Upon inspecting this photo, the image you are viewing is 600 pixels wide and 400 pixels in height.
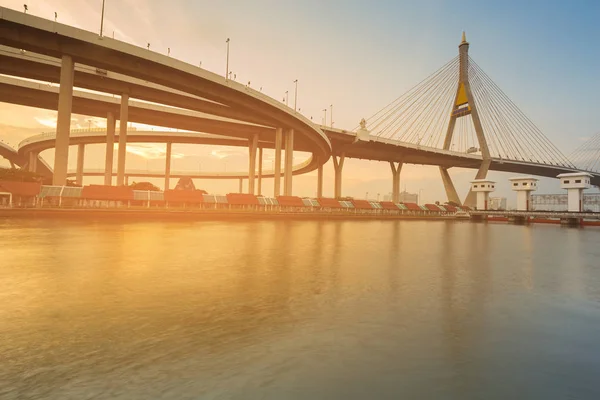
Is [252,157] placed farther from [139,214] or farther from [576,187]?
[576,187]

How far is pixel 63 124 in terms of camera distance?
89.8 feet

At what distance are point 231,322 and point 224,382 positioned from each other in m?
1.27

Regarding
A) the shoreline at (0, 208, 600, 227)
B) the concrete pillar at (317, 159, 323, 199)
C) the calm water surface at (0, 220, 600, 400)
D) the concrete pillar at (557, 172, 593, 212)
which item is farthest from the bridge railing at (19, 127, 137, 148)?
the concrete pillar at (557, 172, 593, 212)

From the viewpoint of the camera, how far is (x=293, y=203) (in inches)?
1582

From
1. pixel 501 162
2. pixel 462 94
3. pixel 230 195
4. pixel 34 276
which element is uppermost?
pixel 462 94

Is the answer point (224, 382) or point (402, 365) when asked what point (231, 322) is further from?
point (402, 365)

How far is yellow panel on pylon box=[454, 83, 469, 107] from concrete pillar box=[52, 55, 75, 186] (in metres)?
59.1

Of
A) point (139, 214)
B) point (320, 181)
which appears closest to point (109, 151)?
point (139, 214)

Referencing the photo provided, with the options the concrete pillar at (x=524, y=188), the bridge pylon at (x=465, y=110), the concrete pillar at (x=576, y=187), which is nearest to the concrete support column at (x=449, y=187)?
the bridge pylon at (x=465, y=110)

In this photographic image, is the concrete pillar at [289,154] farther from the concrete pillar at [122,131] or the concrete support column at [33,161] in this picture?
Result: the concrete support column at [33,161]

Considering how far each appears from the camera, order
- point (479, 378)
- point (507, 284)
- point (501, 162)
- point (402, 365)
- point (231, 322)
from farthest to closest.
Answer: point (501, 162)
point (507, 284)
point (231, 322)
point (402, 365)
point (479, 378)

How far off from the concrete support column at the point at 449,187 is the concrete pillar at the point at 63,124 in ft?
223

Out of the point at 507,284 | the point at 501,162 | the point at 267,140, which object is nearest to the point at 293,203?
the point at 267,140

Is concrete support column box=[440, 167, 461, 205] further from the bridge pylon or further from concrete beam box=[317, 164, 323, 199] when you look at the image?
concrete beam box=[317, 164, 323, 199]
